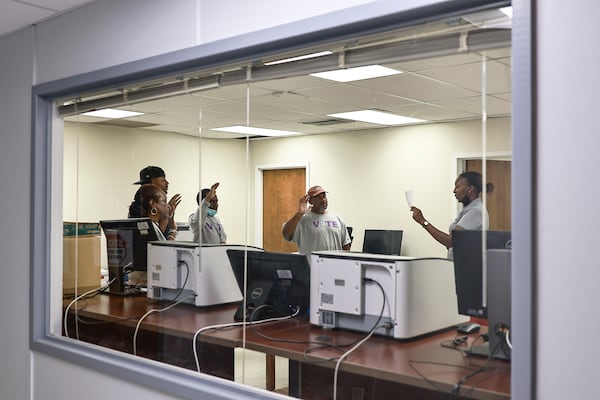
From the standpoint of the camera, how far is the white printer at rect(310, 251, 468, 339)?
77.4 inches

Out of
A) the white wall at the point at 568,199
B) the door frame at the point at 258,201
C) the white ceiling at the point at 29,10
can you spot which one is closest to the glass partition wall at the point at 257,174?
the door frame at the point at 258,201

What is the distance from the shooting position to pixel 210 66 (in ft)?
7.66

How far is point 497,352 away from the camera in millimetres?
1666

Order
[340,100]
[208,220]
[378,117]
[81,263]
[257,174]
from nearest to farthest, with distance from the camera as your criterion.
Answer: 1. [378,117]
2. [340,100]
3. [257,174]
4. [208,220]
5. [81,263]

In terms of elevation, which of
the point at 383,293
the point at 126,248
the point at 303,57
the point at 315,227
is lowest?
the point at 383,293

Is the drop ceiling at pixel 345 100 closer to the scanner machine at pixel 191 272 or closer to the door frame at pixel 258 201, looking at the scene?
the door frame at pixel 258 201

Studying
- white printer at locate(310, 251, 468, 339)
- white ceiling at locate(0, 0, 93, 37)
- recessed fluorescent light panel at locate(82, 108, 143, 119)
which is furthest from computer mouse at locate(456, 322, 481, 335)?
white ceiling at locate(0, 0, 93, 37)

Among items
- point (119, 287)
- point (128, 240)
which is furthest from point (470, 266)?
point (119, 287)

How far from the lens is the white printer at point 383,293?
6.45ft

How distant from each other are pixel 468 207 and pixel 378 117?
0.55 meters

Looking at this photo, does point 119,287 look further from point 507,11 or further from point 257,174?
point 507,11

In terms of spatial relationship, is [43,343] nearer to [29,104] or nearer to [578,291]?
[29,104]

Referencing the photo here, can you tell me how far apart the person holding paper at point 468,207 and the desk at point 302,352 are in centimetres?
33

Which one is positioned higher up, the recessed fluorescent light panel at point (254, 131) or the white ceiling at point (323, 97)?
the white ceiling at point (323, 97)
